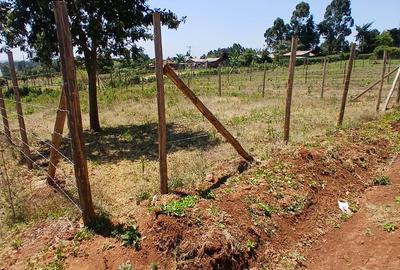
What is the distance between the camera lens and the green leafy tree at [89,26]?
9195 millimetres

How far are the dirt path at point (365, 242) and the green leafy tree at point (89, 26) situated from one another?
778cm

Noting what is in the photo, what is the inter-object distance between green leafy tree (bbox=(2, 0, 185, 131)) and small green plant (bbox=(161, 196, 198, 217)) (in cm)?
672

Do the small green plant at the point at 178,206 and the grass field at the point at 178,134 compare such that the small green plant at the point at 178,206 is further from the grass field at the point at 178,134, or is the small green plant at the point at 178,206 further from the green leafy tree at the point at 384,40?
the green leafy tree at the point at 384,40

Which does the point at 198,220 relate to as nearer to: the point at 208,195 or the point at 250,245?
the point at 250,245

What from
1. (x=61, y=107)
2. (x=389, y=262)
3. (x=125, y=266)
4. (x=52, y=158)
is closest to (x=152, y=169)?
(x=52, y=158)

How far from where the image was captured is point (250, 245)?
390cm

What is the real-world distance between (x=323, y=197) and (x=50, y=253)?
3919 mm

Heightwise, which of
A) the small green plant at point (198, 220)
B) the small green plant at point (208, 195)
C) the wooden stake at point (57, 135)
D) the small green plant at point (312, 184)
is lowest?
the small green plant at point (312, 184)

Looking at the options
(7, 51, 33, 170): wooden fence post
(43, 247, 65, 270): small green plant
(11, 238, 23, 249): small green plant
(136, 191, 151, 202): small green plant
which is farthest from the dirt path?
(7, 51, 33, 170): wooden fence post

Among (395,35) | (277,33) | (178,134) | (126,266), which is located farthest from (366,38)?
(126,266)

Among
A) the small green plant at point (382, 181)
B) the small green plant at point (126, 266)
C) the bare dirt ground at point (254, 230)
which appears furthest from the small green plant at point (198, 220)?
the small green plant at point (382, 181)

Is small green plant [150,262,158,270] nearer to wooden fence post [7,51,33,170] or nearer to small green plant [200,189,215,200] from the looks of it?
small green plant [200,189,215,200]

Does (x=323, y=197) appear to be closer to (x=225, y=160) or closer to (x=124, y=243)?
(x=225, y=160)

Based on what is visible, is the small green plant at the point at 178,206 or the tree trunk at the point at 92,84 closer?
the small green plant at the point at 178,206
